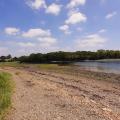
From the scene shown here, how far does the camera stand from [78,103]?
57.4 feet

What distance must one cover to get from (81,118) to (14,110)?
155 inches

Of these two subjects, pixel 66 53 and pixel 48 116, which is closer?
pixel 48 116


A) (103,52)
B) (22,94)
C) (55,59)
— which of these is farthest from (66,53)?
(22,94)

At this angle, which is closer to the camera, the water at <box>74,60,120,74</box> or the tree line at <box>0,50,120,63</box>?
the water at <box>74,60,120,74</box>

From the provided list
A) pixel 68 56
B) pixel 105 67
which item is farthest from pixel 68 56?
pixel 105 67

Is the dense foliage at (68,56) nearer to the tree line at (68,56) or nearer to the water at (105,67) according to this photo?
the tree line at (68,56)

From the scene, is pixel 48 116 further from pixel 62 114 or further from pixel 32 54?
pixel 32 54

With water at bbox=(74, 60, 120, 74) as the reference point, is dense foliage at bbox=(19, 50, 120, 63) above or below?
above

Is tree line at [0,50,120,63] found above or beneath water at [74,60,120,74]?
above

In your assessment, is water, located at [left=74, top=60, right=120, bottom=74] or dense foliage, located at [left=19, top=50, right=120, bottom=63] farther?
dense foliage, located at [left=19, top=50, right=120, bottom=63]

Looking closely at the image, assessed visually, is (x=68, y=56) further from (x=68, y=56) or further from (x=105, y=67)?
(x=105, y=67)

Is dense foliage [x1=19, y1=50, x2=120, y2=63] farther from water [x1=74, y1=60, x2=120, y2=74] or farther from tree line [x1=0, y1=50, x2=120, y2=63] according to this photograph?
water [x1=74, y1=60, x2=120, y2=74]

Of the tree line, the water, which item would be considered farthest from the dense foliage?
the water

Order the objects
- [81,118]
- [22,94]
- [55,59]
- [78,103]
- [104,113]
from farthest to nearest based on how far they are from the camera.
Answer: [55,59], [22,94], [78,103], [104,113], [81,118]
